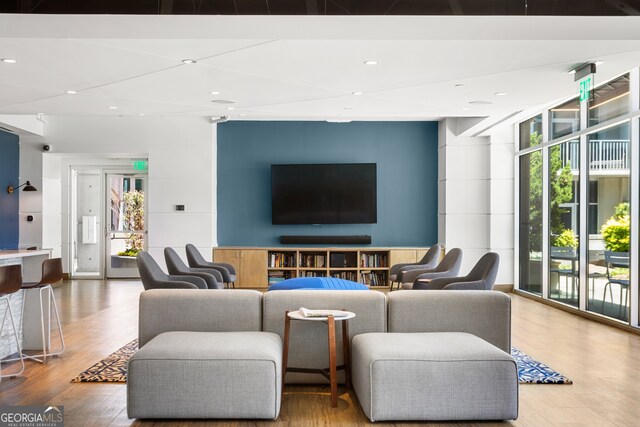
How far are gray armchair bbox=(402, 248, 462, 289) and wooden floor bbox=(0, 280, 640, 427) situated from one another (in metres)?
0.98

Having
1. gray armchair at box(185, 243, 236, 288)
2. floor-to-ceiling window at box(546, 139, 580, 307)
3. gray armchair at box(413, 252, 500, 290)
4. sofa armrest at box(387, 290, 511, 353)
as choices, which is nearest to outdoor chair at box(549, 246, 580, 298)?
floor-to-ceiling window at box(546, 139, 580, 307)

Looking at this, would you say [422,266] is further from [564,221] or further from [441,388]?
[441,388]

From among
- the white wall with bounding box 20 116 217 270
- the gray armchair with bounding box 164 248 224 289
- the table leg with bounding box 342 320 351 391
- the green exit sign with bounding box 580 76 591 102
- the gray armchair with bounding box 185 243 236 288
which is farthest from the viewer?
the white wall with bounding box 20 116 217 270

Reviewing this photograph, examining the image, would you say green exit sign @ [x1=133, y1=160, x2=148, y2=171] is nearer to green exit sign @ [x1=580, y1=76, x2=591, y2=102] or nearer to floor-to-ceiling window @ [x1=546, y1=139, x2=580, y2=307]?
floor-to-ceiling window @ [x1=546, y1=139, x2=580, y2=307]

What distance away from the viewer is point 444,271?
7.95 metres

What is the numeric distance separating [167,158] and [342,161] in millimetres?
3198

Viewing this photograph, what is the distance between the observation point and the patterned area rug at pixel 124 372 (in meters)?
4.68

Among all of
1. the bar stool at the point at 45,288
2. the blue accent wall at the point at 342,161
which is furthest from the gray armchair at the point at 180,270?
the blue accent wall at the point at 342,161

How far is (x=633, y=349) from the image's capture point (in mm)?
5938

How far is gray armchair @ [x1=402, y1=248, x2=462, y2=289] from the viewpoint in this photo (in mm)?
7449

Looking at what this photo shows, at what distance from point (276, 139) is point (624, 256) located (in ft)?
21.1

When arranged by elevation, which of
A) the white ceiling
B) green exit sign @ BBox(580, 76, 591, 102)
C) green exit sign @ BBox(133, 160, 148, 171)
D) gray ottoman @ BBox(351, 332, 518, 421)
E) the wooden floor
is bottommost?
the wooden floor

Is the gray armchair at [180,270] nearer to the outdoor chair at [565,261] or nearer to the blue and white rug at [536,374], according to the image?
the blue and white rug at [536,374]

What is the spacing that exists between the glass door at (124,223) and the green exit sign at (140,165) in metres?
0.21
